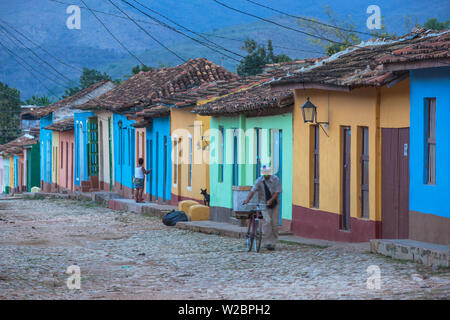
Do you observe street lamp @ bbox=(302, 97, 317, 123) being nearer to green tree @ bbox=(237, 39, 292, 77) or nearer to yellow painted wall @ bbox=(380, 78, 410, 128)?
yellow painted wall @ bbox=(380, 78, 410, 128)

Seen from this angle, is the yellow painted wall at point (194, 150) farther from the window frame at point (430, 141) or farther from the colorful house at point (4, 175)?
the colorful house at point (4, 175)

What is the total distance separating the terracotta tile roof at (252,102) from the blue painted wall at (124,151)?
9.33 metres

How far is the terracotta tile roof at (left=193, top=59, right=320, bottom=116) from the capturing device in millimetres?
17422

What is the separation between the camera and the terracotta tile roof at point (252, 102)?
17.4m

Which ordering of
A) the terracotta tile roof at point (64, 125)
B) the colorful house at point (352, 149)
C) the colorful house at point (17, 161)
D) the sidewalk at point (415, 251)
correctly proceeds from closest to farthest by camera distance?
the sidewalk at point (415, 251) < the colorful house at point (352, 149) < the terracotta tile roof at point (64, 125) < the colorful house at point (17, 161)

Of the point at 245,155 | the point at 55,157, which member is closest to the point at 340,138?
the point at 245,155

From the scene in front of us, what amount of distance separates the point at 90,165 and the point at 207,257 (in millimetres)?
24967

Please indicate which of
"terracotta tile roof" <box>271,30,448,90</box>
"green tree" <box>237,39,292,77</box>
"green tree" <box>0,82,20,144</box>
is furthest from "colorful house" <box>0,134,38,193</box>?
"terracotta tile roof" <box>271,30,448,90</box>

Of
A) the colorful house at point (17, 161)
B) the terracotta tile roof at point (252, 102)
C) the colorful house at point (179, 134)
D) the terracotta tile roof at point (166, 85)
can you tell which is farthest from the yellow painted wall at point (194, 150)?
the colorful house at point (17, 161)

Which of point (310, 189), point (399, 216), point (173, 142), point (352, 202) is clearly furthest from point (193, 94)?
point (399, 216)

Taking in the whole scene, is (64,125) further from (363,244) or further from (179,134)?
(363,244)

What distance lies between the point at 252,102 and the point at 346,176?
3.78 meters

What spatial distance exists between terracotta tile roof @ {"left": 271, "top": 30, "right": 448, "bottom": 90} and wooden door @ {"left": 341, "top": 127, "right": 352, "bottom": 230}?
1.16 m
